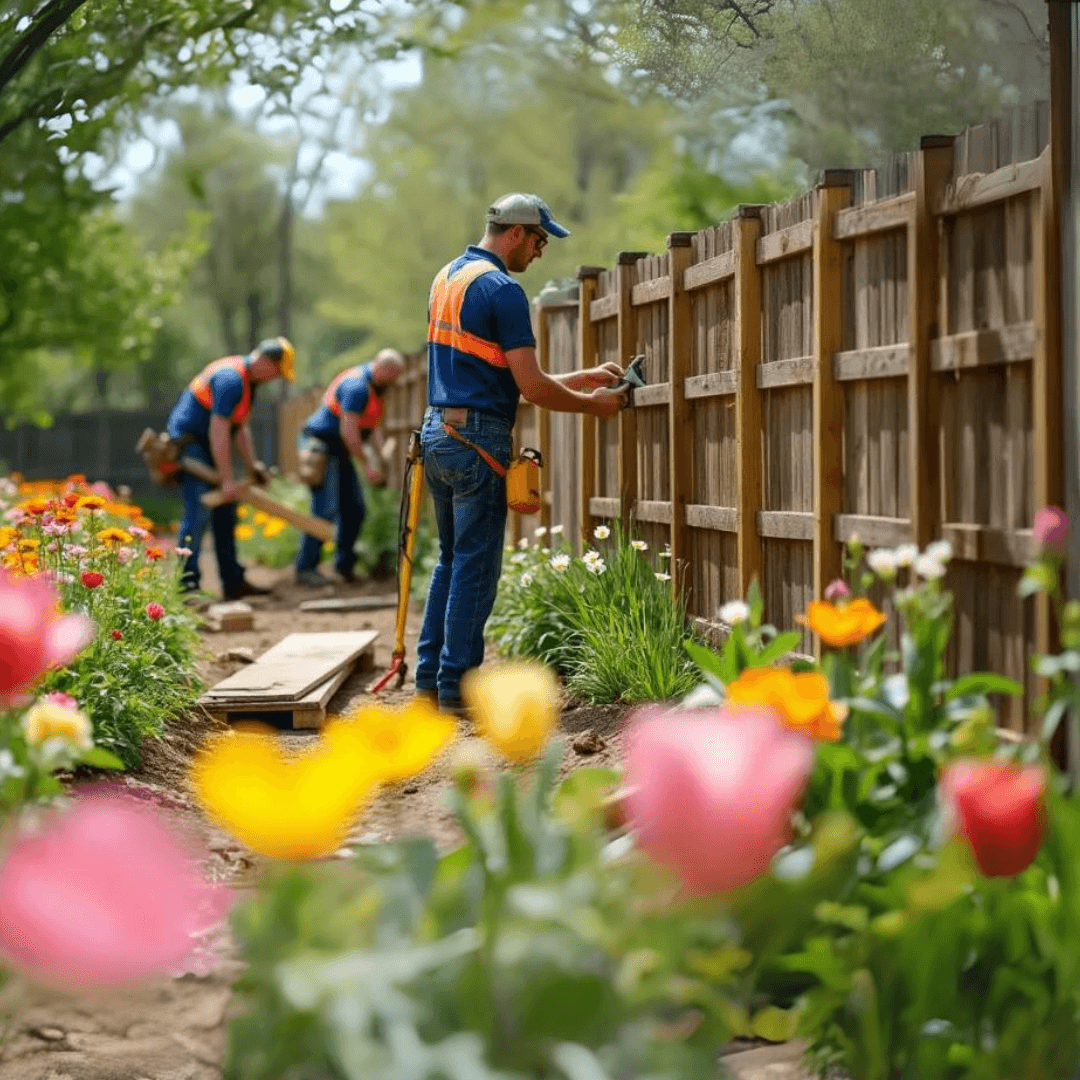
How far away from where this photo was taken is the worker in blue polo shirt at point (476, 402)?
5.82 meters

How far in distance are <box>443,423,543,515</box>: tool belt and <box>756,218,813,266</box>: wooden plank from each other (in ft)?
4.12

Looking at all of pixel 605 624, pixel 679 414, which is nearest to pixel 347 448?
pixel 679 414

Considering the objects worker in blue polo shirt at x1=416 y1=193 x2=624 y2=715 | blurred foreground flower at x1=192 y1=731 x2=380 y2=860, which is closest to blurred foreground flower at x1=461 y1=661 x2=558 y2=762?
blurred foreground flower at x1=192 y1=731 x2=380 y2=860

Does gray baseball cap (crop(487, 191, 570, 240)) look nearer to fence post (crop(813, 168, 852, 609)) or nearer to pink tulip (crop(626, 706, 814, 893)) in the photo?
fence post (crop(813, 168, 852, 609))

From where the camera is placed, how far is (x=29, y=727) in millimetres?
2135

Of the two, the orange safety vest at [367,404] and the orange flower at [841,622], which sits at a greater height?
the orange safety vest at [367,404]

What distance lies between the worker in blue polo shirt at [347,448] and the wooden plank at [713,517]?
6118 mm

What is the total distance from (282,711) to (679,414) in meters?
2.14

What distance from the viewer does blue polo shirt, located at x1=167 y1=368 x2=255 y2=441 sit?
1068cm

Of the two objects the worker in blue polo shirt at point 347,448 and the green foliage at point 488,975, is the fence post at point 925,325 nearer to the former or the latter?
the green foliage at point 488,975

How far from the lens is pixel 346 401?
40.1 ft

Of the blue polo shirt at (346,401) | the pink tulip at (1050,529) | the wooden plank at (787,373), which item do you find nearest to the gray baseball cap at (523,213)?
the wooden plank at (787,373)

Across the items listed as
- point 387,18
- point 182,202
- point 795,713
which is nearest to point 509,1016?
point 795,713

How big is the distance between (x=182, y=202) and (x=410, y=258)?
605 inches
